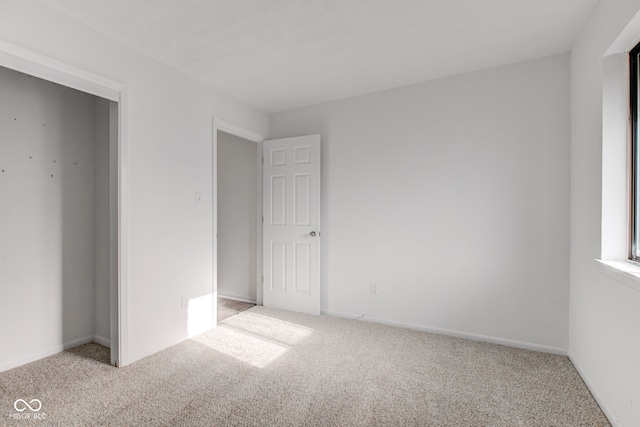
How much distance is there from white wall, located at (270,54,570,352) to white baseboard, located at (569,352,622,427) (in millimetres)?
272

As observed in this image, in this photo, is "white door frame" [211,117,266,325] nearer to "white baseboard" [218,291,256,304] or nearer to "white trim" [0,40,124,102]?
"white baseboard" [218,291,256,304]

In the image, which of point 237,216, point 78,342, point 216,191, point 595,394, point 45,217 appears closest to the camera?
point 595,394

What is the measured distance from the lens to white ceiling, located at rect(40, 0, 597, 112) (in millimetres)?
1957

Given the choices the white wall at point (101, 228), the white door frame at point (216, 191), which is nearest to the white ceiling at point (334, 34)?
the white door frame at point (216, 191)

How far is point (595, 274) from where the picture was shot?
1.99 meters

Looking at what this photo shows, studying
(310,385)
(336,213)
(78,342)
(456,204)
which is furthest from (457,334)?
(78,342)

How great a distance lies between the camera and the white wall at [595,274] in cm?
157

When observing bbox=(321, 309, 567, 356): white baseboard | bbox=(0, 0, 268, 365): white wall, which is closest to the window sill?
bbox=(321, 309, 567, 356): white baseboard

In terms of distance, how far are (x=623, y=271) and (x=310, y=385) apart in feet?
6.26

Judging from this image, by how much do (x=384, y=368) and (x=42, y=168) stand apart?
10.6 feet

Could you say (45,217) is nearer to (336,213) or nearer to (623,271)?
(336,213)

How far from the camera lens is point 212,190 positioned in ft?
10.5

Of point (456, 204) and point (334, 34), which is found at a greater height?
point (334, 34)

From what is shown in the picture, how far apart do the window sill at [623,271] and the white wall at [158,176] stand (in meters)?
3.10
